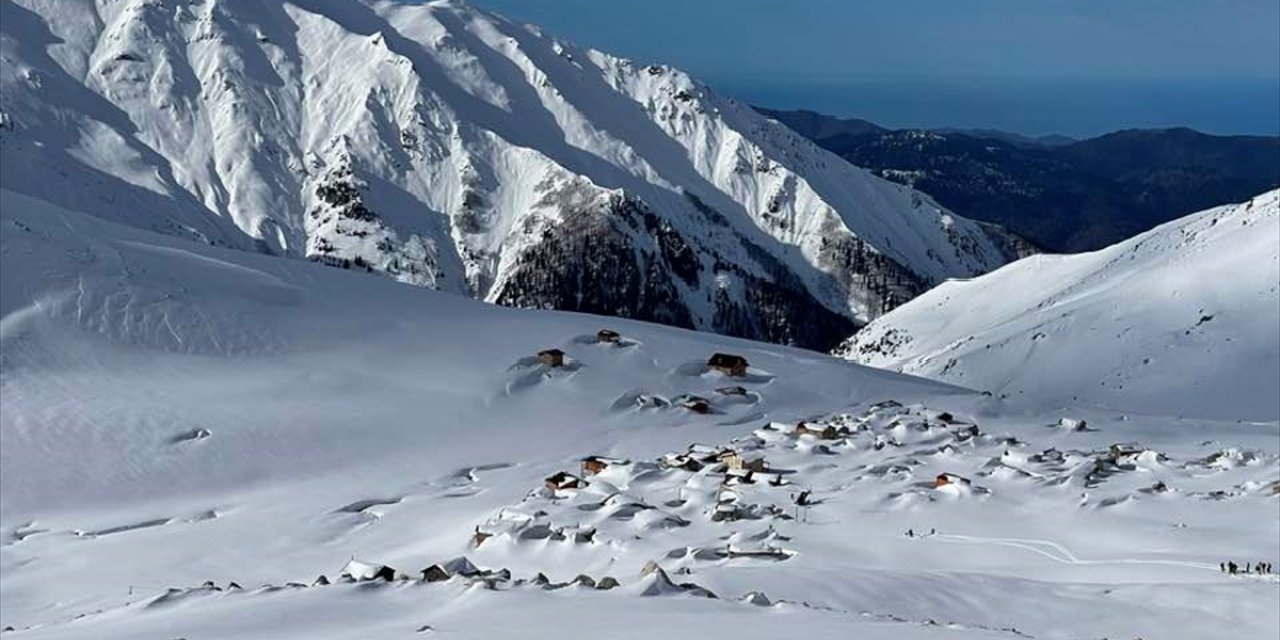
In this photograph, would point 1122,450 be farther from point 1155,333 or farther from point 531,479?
point 1155,333

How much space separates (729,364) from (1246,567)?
96.1 feet

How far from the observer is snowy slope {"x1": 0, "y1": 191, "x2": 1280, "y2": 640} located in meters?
18.1

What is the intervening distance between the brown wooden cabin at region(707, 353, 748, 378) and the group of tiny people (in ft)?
93.2

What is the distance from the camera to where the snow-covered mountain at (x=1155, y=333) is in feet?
250

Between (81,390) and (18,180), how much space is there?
153 m

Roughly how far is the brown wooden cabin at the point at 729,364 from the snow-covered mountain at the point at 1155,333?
107 ft

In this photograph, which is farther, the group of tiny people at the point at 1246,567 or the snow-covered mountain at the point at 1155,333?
the snow-covered mountain at the point at 1155,333

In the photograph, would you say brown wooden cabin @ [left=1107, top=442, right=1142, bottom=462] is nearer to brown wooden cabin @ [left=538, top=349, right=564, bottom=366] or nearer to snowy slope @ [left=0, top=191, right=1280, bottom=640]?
snowy slope @ [left=0, top=191, right=1280, bottom=640]

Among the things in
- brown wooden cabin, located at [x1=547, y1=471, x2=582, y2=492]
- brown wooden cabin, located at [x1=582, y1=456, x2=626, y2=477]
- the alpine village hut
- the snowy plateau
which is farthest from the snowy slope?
brown wooden cabin, located at [x1=582, y1=456, x2=626, y2=477]

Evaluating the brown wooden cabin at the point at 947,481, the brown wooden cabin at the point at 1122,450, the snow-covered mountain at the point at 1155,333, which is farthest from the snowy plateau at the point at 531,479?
the snow-covered mountain at the point at 1155,333

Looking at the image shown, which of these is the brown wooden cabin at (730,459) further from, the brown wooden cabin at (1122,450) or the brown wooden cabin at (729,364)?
the brown wooden cabin at (729,364)

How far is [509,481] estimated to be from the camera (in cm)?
3634

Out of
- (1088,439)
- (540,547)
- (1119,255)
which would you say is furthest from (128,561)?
(1119,255)

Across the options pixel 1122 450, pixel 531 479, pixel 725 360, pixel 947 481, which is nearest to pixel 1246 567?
pixel 947 481
